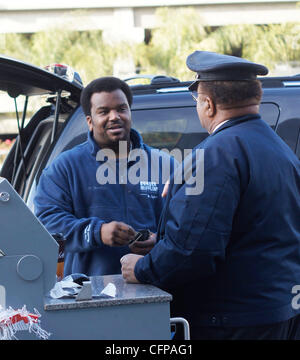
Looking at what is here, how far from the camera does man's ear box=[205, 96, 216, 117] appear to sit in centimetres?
270

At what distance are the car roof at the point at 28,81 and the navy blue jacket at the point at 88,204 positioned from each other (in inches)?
20.4

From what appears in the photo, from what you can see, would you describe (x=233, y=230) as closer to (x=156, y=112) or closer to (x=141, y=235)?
(x=141, y=235)

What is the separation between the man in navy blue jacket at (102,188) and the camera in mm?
3281

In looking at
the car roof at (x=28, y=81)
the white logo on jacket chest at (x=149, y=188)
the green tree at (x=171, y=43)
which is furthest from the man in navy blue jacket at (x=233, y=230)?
the green tree at (x=171, y=43)

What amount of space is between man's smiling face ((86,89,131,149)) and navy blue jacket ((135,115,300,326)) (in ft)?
2.98

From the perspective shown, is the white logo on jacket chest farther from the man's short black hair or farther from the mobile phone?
the man's short black hair

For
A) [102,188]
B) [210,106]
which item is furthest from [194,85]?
[102,188]

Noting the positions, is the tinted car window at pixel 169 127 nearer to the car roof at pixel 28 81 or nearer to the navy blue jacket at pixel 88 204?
the car roof at pixel 28 81

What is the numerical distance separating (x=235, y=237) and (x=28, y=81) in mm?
1787

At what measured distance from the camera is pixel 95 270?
3.35m

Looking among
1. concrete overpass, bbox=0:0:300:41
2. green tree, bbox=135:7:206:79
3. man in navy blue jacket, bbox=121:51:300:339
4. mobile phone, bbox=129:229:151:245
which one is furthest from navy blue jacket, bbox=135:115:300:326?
concrete overpass, bbox=0:0:300:41

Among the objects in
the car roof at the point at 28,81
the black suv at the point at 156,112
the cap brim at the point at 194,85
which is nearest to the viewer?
the cap brim at the point at 194,85

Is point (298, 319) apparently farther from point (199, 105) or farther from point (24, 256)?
point (24, 256)

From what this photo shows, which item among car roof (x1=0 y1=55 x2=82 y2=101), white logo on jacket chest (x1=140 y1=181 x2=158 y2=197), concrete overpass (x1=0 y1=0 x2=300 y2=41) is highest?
concrete overpass (x1=0 y1=0 x2=300 y2=41)
